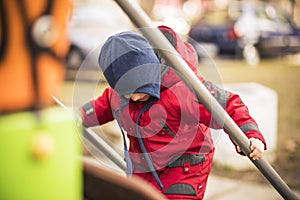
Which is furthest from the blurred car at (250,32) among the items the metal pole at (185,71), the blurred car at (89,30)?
the metal pole at (185,71)

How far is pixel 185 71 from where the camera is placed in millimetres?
Result: 1627

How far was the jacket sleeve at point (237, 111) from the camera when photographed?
209cm

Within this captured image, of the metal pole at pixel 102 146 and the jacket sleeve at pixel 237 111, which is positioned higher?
the jacket sleeve at pixel 237 111

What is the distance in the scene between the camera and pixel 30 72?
0.96m

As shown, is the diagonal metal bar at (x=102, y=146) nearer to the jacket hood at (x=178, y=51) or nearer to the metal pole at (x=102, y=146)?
the metal pole at (x=102, y=146)

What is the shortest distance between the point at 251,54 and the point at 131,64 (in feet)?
37.9

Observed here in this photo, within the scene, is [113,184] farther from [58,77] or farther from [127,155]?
[127,155]

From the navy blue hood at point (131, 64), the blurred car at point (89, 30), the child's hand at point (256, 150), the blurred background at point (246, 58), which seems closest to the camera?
the child's hand at point (256, 150)

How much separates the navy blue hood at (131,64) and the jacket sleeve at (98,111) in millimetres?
302

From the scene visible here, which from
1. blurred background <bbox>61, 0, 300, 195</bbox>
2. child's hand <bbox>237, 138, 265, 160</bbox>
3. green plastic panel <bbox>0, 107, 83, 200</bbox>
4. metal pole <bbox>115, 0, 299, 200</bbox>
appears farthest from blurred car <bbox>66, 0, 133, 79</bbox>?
green plastic panel <bbox>0, 107, 83, 200</bbox>

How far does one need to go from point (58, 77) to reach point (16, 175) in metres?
0.19

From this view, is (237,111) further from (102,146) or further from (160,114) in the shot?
(102,146)

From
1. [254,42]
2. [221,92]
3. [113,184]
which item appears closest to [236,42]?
[254,42]

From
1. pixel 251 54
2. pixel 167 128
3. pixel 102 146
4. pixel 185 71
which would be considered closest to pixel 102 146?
pixel 102 146
